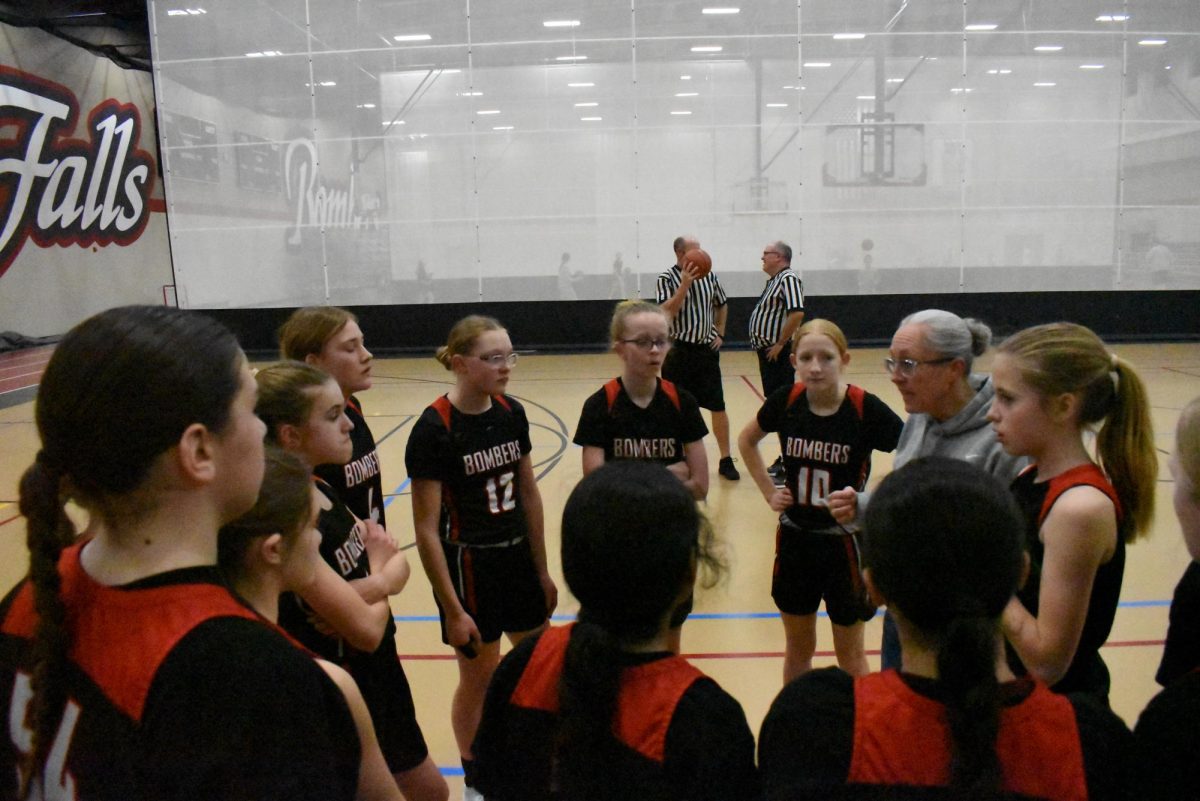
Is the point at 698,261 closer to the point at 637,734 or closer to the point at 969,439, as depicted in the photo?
the point at 969,439

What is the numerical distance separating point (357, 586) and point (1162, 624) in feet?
12.8

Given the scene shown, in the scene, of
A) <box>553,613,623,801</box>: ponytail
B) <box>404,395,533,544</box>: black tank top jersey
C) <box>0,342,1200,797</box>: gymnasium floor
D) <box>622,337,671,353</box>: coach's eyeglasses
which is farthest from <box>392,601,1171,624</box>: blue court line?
<box>553,613,623,801</box>: ponytail

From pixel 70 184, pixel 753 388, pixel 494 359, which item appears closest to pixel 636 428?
pixel 494 359

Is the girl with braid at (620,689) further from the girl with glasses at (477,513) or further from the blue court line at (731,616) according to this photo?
the blue court line at (731,616)

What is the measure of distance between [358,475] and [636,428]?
3.49 ft

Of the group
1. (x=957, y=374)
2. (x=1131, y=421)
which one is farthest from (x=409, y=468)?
(x=1131, y=421)

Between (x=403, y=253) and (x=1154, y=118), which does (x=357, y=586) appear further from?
(x=1154, y=118)

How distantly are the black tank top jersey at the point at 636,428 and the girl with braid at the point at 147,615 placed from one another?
212 cm

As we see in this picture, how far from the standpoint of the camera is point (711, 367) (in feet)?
22.2

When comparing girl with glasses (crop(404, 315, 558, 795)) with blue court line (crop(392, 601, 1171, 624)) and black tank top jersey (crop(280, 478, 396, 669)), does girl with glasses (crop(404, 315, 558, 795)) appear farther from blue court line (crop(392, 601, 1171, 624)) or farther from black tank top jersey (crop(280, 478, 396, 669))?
blue court line (crop(392, 601, 1171, 624))

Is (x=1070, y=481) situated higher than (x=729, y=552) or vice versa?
(x=1070, y=481)

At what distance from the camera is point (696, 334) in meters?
6.66

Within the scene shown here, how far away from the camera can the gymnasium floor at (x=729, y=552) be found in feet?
11.9

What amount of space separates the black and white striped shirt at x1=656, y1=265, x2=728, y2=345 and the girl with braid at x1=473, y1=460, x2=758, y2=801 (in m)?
5.16
